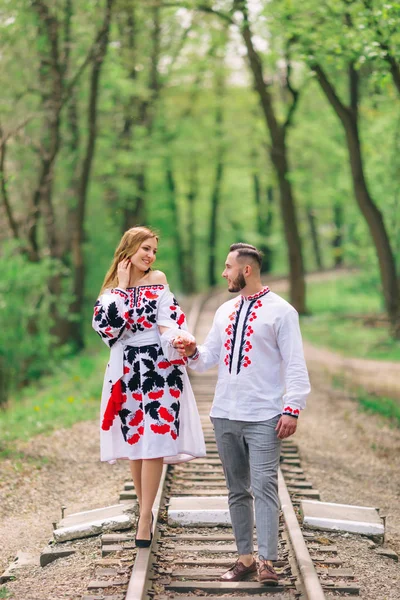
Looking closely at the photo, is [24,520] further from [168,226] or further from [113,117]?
[168,226]

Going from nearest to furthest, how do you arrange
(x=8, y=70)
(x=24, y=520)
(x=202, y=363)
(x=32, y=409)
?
(x=202, y=363), (x=24, y=520), (x=32, y=409), (x=8, y=70)

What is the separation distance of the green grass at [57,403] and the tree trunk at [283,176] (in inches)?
326

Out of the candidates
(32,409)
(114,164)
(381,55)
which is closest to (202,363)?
(381,55)

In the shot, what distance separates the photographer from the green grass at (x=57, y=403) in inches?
450

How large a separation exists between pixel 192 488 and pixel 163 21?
23399 millimetres

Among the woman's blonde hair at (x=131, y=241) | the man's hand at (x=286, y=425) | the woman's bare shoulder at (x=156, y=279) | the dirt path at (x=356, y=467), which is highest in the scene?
the woman's blonde hair at (x=131, y=241)

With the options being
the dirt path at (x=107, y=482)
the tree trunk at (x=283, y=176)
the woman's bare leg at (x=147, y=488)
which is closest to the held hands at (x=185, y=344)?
the woman's bare leg at (x=147, y=488)

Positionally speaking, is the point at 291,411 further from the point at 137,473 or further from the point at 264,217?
the point at 264,217

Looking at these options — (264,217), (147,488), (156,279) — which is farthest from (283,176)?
(264,217)

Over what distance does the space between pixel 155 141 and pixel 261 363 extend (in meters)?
25.2

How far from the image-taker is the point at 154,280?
561cm

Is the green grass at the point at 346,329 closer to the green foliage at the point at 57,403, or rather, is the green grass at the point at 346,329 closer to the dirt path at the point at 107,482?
the green foliage at the point at 57,403

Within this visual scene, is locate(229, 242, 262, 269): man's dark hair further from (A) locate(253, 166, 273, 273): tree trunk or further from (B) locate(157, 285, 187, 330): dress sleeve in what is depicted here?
(A) locate(253, 166, 273, 273): tree trunk

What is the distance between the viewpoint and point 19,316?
18078 millimetres
